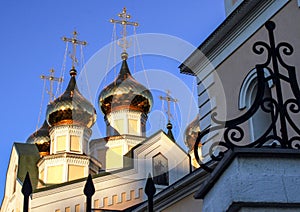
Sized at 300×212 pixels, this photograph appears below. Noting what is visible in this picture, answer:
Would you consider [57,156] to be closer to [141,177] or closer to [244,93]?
[141,177]

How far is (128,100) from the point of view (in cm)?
2353

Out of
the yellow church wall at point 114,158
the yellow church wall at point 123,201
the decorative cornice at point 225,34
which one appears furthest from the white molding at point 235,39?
the yellow church wall at point 114,158

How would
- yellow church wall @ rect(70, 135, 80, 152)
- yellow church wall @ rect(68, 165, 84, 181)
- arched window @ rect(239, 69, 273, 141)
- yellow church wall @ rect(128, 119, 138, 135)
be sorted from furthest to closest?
yellow church wall @ rect(128, 119, 138, 135)
yellow church wall @ rect(70, 135, 80, 152)
yellow church wall @ rect(68, 165, 84, 181)
arched window @ rect(239, 69, 273, 141)

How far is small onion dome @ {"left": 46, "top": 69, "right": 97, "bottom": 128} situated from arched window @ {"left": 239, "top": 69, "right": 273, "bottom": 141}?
1512 centimetres

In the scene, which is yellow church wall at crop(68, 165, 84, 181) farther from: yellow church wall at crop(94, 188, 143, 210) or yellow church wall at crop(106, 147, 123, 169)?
yellow church wall at crop(94, 188, 143, 210)

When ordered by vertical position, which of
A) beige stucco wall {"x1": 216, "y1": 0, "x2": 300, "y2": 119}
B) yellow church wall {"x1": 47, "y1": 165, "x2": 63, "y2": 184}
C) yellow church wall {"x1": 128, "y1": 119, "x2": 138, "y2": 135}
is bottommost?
beige stucco wall {"x1": 216, "y1": 0, "x2": 300, "y2": 119}

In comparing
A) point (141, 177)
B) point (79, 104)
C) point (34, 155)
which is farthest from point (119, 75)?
point (141, 177)

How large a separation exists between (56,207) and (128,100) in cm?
706

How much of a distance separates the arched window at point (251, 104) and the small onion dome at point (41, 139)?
17.9m

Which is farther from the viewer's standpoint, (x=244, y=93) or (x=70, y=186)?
(x=70, y=186)

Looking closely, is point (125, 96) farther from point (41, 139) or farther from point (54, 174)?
point (54, 174)

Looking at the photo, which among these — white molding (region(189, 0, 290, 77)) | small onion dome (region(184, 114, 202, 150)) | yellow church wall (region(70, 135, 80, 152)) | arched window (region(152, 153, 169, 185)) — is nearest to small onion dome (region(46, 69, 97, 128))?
yellow church wall (region(70, 135, 80, 152))

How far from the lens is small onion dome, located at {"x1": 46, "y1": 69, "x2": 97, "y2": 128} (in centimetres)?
2178

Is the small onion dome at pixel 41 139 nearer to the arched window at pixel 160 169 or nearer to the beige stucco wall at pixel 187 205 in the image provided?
the arched window at pixel 160 169
